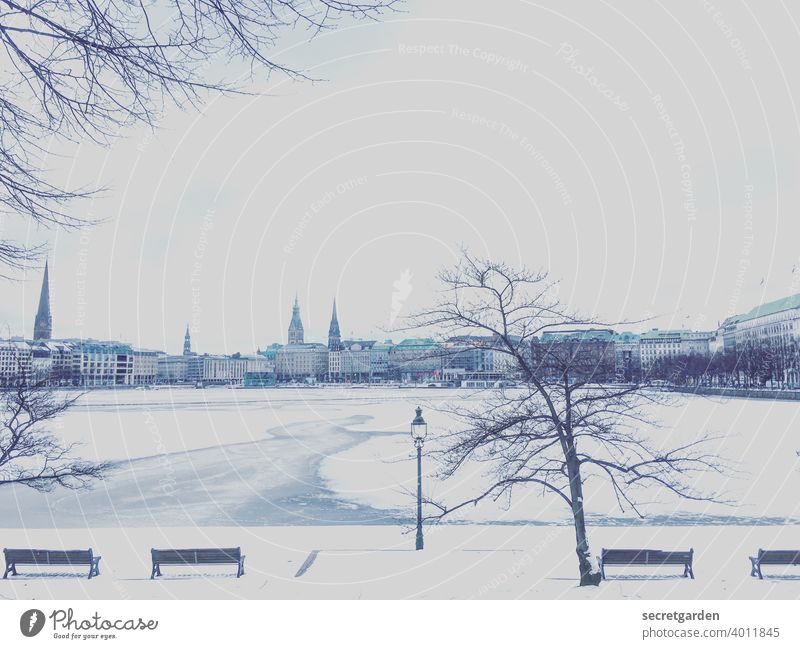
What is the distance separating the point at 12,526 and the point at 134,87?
11883 mm

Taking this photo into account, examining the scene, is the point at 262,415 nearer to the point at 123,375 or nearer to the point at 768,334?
the point at 768,334

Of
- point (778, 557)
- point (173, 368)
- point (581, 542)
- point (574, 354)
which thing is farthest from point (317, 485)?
point (173, 368)

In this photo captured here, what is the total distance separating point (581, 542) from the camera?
23.5ft

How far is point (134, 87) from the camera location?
3.25m

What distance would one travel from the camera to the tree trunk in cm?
677

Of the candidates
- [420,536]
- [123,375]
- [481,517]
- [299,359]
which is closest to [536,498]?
[481,517]

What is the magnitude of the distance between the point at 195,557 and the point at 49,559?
76.0 inches

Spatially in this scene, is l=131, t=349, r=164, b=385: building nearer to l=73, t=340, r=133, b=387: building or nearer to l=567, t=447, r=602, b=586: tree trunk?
l=73, t=340, r=133, b=387: building

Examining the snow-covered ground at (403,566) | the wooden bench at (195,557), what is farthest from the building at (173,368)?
the wooden bench at (195,557)

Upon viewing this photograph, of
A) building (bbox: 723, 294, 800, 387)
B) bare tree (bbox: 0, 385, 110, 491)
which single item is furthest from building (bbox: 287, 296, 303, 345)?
bare tree (bbox: 0, 385, 110, 491)

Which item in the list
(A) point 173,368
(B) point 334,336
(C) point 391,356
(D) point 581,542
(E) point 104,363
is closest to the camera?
(D) point 581,542

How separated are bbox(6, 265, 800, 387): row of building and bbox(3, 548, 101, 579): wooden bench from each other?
3391mm

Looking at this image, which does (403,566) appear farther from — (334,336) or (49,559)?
(334,336)

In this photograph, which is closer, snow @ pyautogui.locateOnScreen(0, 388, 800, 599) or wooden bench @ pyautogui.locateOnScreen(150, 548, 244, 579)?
snow @ pyautogui.locateOnScreen(0, 388, 800, 599)
